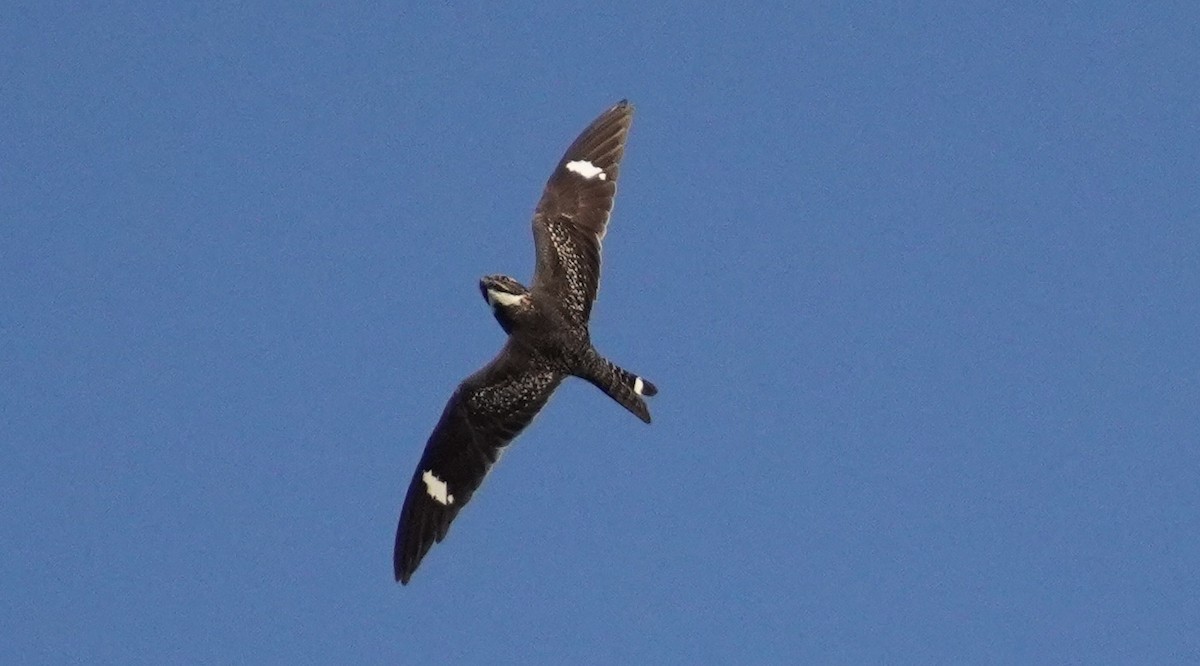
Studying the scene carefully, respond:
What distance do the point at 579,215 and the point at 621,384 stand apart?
2.72m

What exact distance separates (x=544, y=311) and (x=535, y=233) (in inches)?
58.5

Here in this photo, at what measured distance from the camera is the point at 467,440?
21.7 meters

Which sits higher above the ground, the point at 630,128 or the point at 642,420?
the point at 630,128

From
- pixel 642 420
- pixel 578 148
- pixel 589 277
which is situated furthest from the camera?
pixel 578 148

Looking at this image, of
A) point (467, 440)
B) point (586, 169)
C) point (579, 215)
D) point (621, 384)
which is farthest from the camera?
point (586, 169)

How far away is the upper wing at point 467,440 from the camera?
21.5 m

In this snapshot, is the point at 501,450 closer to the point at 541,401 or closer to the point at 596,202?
the point at 541,401

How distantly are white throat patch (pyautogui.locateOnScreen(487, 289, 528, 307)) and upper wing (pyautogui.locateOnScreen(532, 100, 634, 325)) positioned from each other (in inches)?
12.6

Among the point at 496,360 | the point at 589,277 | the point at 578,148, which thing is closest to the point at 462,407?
the point at 496,360

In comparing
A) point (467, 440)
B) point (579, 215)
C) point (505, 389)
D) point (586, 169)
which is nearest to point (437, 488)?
point (467, 440)

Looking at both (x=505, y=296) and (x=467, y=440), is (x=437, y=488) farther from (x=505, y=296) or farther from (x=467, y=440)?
(x=505, y=296)

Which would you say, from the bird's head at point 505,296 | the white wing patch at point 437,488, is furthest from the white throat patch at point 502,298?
the white wing patch at point 437,488

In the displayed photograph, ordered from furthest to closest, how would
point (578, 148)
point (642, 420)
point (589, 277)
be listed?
point (578, 148)
point (589, 277)
point (642, 420)

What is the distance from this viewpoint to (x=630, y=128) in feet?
79.5
